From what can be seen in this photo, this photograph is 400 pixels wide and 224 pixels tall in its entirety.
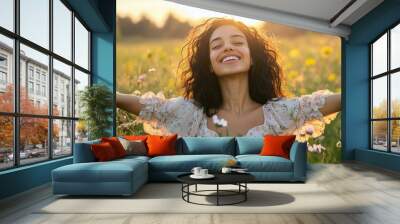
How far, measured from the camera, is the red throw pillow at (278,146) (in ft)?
21.7

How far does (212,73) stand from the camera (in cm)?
873

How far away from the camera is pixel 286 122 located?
28.8 ft

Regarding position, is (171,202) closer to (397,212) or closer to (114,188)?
(114,188)

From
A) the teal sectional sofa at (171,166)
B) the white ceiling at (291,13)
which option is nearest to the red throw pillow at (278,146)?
the teal sectional sofa at (171,166)

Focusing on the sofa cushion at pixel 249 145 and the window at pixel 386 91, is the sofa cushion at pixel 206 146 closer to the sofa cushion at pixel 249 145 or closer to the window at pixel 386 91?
the sofa cushion at pixel 249 145

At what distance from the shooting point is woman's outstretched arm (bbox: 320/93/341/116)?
903cm

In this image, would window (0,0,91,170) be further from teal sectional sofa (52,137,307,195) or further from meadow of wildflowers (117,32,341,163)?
meadow of wildflowers (117,32,341,163)

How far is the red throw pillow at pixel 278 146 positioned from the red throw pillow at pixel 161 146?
1.57 meters

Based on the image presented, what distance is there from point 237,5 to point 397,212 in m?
5.81

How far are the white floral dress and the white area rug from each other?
126 inches

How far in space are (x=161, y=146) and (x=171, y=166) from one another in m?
0.82

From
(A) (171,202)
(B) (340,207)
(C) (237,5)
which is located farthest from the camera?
(C) (237,5)

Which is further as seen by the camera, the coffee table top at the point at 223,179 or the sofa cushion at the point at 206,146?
the sofa cushion at the point at 206,146

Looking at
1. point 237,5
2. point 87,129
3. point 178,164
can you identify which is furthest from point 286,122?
point 87,129
